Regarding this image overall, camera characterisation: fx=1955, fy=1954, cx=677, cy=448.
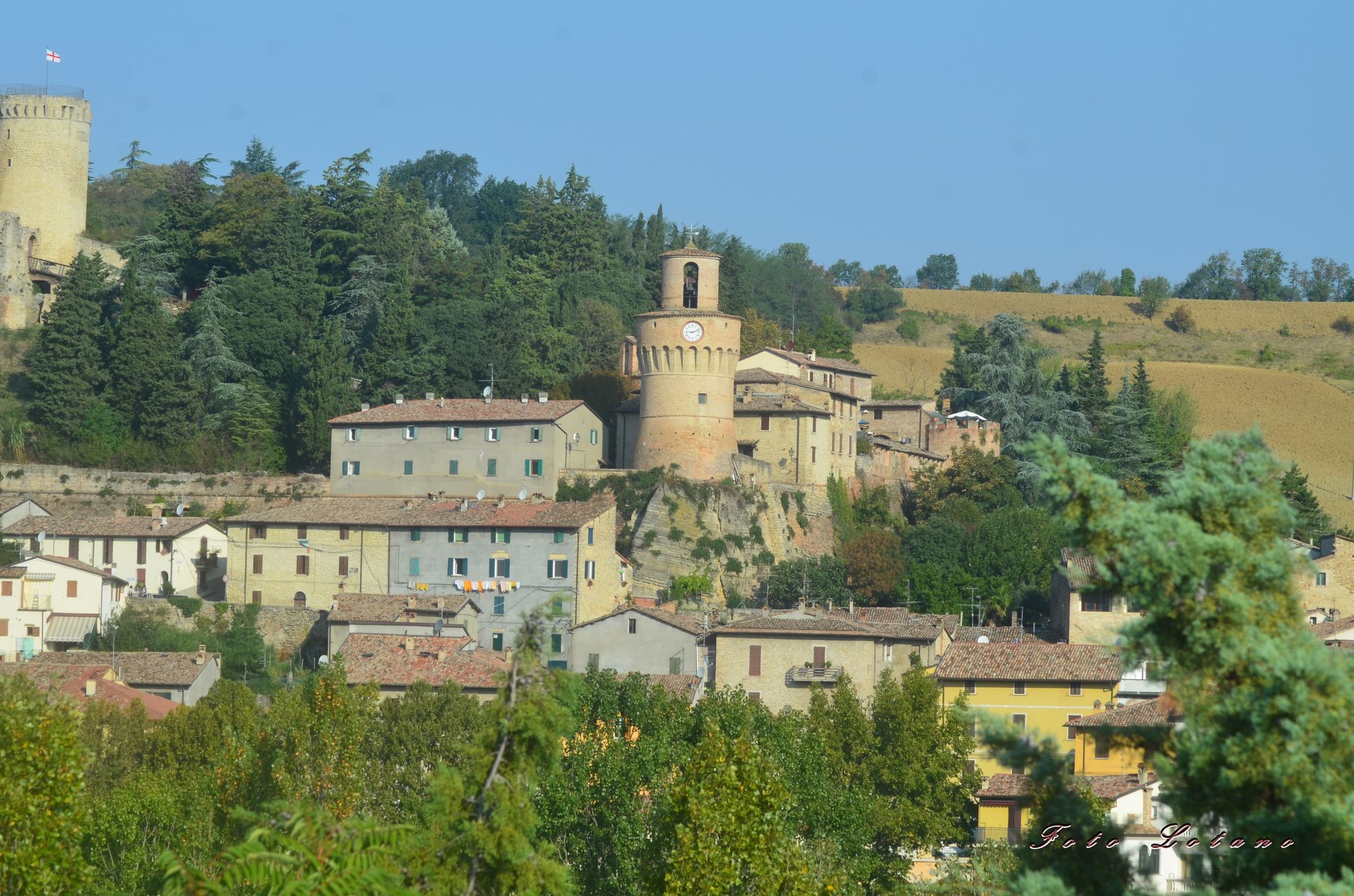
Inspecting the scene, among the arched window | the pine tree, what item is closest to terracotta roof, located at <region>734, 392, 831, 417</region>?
the arched window

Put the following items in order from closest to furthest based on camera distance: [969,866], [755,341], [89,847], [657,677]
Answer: [89,847]
[969,866]
[657,677]
[755,341]

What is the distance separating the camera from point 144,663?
4503 centimetres

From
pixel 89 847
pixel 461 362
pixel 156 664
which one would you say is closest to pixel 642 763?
pixel 89 847

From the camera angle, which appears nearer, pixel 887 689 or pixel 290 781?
pixel 290 781

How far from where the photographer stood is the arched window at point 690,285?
5734 centimetres

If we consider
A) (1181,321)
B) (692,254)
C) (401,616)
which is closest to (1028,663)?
(401,616)

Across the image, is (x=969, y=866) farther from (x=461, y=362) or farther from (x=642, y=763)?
(x=461, y=362)

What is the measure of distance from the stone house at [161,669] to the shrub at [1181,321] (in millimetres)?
73252

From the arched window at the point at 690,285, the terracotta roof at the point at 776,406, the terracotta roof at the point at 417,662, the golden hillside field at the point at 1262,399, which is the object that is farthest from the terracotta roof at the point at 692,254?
the golden hillside field at the point at 1262,399

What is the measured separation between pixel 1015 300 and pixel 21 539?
71384mm

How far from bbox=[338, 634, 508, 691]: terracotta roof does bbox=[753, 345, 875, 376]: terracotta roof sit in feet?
71.1

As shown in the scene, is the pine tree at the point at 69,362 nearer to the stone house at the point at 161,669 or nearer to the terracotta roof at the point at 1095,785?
the stone house at the point at 161,669

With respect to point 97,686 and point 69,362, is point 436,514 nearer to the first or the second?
point 97,686

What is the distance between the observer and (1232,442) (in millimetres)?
10492
